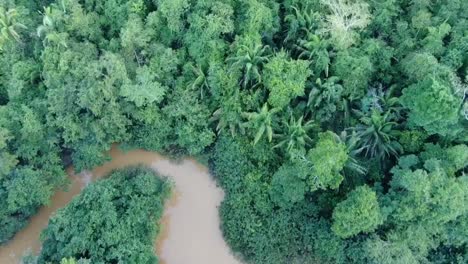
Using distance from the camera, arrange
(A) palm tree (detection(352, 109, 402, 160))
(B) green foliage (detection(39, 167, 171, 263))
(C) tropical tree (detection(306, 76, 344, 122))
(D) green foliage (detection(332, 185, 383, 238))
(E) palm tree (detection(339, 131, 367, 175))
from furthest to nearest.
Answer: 1. (C) tropical tree (detection(306, 76, 344, 122))
2. (A) palm tree (detection(352, 109, 402, 160))
3. (E) palm tree (detection(339, 131, 367, 175))
4. (B) green foliage (detection(39, 167, 171, 263))
5. (D) green foliage (detection(332, 185, 383, 238))

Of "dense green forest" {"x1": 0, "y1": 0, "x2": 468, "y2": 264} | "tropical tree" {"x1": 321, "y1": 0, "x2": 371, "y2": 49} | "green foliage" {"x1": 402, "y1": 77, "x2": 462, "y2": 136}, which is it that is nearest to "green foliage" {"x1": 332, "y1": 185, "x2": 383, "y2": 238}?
"dense green forest" {"x1": 0, "y1": 0, "x2": 468, "y2": 264}

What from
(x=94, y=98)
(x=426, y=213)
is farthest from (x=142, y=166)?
(x=426, y=213)

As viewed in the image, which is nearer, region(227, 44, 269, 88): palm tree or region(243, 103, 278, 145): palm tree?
region(243, 103, 278, 145): palm tree

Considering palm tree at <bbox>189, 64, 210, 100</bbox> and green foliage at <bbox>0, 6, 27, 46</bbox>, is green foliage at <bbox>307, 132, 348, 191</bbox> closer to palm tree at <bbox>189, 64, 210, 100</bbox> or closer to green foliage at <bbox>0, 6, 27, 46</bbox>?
palm tree at <bbox>189, 64, 210, 100</bbox>

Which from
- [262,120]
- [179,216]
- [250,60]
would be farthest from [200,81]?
[179,216]

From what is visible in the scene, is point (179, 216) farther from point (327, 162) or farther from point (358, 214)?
point (358, 214)

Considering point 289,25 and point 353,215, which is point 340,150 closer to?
point 353,215
